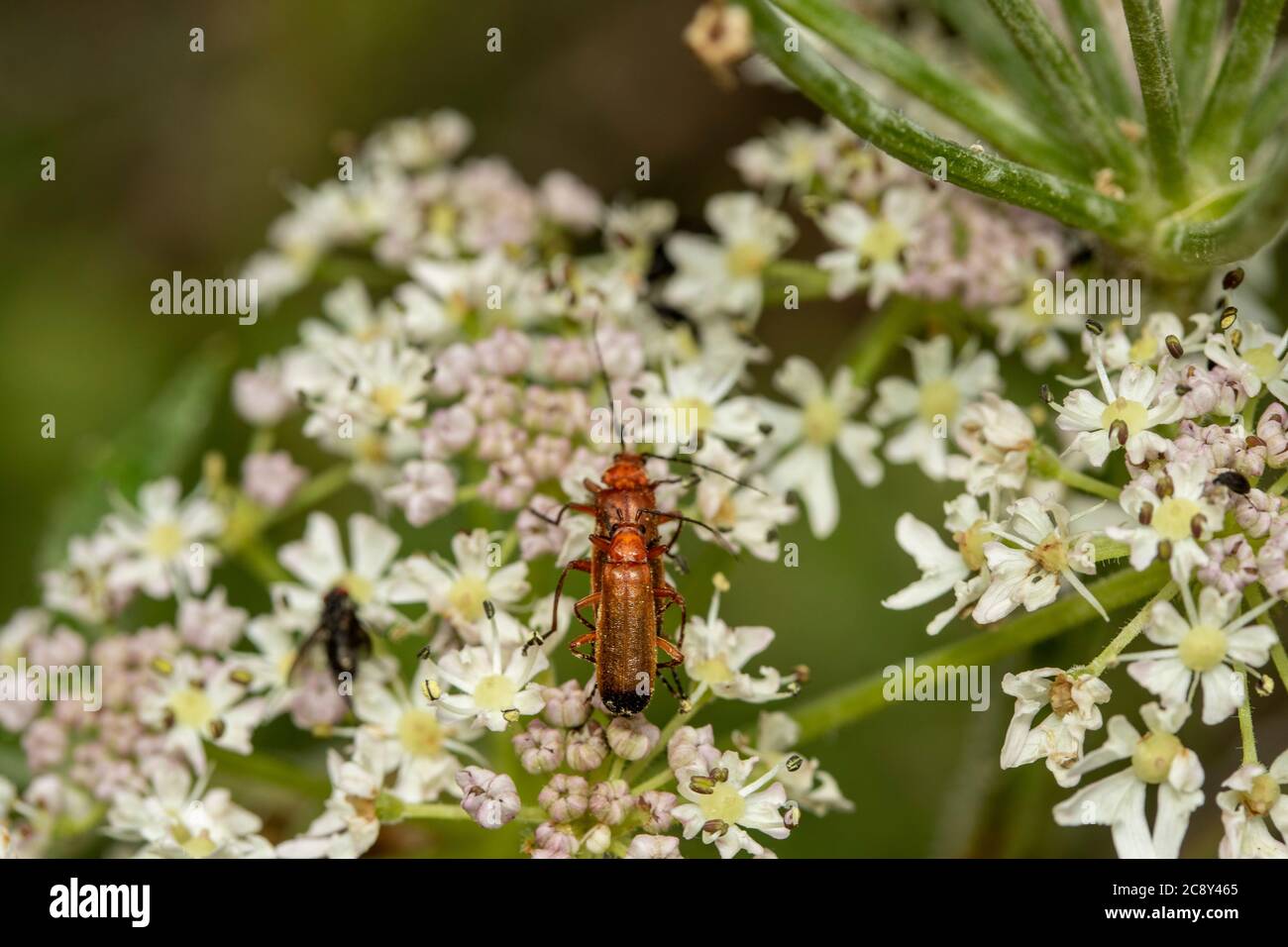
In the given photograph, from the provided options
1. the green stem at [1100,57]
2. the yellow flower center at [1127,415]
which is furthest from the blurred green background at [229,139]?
the yellow flower center at [1127,415]

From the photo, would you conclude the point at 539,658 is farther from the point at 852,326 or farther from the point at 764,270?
the point at 852,326

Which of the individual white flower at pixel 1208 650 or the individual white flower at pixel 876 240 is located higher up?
the individual white flower at pixel 876 240

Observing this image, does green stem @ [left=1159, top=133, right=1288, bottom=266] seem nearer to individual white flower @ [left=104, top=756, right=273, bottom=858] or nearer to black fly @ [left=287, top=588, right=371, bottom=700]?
black fly @ [left=287, top=588, right=371, bottom=700]

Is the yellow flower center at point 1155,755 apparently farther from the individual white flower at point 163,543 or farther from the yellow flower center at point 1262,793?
the individual white flower at point 163,543

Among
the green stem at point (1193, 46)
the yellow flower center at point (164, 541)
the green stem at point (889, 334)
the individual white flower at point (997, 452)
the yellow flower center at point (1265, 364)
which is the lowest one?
the yellow flower center at point (164, 541)

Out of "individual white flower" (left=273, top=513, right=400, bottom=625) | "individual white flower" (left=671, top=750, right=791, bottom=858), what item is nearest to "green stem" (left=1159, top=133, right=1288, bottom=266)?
"individual white flower" (left=671, top=750, right=791, bottom=858)

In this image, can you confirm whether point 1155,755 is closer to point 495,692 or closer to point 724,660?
point 724,660

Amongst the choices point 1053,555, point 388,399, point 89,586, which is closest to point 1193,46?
point 1053,555
